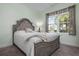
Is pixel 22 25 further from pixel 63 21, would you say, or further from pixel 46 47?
pixel 63 21

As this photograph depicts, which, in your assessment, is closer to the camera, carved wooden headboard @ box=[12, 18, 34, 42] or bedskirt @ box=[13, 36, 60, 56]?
bedskirt @ box=[13, 36, 60, 56]

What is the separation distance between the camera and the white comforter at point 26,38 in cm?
162

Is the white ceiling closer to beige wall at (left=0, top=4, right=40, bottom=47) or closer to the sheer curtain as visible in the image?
beige wall at (left=0, top=4, right=40, bottom=47)

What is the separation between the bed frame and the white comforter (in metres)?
0.05

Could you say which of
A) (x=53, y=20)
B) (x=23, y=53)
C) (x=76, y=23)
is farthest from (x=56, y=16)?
(x=23, y=53)

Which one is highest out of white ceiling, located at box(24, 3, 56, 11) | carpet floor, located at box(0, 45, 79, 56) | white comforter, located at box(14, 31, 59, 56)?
white ceiling, located at box(24, 3, 56, 11)

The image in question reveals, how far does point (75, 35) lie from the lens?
169 cm

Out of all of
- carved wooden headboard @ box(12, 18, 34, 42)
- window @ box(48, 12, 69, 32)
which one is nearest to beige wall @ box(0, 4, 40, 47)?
carved wooden headboard @ box(12, 18, 34, 42)

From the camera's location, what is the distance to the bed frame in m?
1.65

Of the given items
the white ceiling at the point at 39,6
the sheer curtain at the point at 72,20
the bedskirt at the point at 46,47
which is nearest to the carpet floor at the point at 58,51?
the bedskirt at the point at 46,47

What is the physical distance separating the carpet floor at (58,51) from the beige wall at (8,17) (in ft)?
0.31

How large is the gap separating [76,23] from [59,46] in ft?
1.53

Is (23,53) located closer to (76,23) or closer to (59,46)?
(59,46)

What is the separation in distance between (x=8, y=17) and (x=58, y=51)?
1.00 meters
